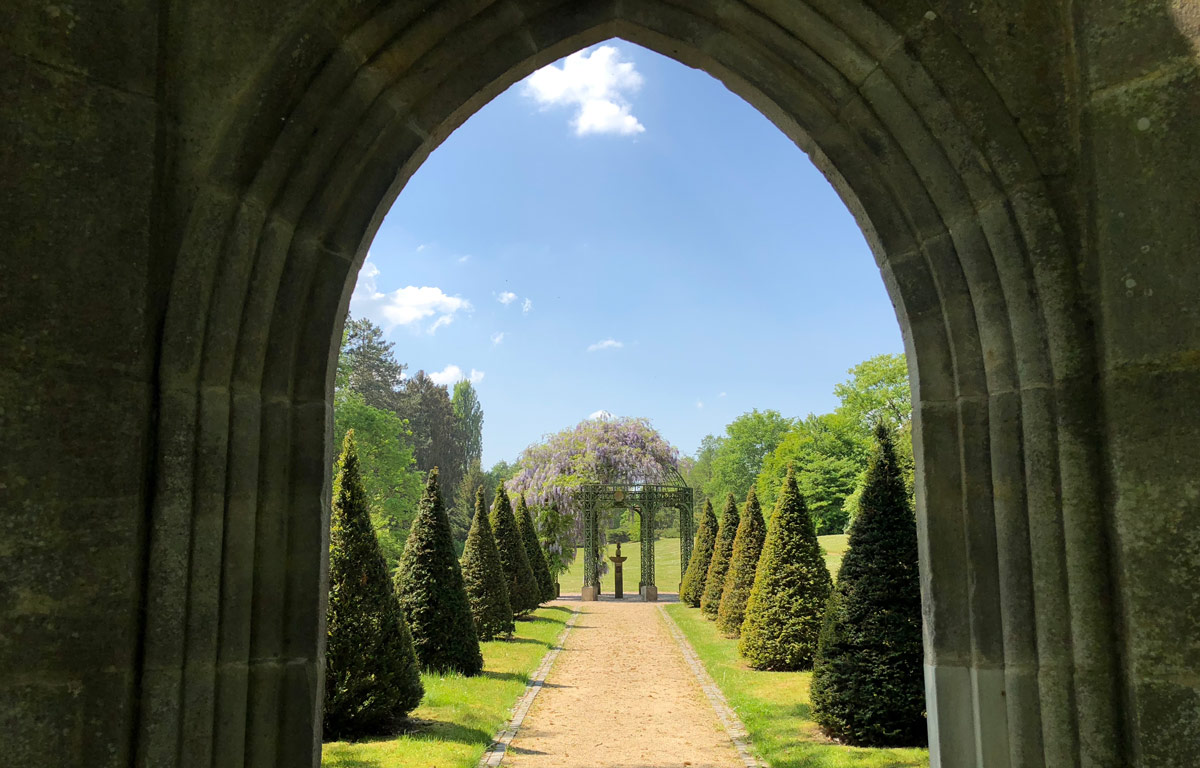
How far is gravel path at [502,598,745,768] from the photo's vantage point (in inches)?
266

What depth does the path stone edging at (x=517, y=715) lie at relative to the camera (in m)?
6.59

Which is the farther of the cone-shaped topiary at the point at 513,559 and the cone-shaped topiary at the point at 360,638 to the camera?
the cone-shaped topiary at the point at 513,559

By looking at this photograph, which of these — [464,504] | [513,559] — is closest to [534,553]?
[513,559]

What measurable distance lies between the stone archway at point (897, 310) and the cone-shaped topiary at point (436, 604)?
7.59m

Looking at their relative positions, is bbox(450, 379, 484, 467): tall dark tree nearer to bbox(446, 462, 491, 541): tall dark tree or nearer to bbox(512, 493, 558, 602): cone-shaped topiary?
bbox(446, 462, 491, 541): tall dark tree

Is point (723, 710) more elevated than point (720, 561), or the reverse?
point (720, 561)

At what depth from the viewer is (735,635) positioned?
1390 cm

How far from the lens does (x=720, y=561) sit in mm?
16875

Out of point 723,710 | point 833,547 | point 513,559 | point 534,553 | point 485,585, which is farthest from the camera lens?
point 833,547

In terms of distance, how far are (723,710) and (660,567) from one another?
3516 cm

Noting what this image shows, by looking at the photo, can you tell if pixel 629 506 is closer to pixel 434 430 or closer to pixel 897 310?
pixel 897 310

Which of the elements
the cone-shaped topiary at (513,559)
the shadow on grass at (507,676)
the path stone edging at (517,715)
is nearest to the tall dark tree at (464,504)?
the cone-shaped topiary at (513,559)

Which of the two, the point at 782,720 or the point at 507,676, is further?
the point at 507,676

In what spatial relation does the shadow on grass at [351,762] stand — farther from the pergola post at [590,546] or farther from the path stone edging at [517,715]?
the pergola post at [590,546]
